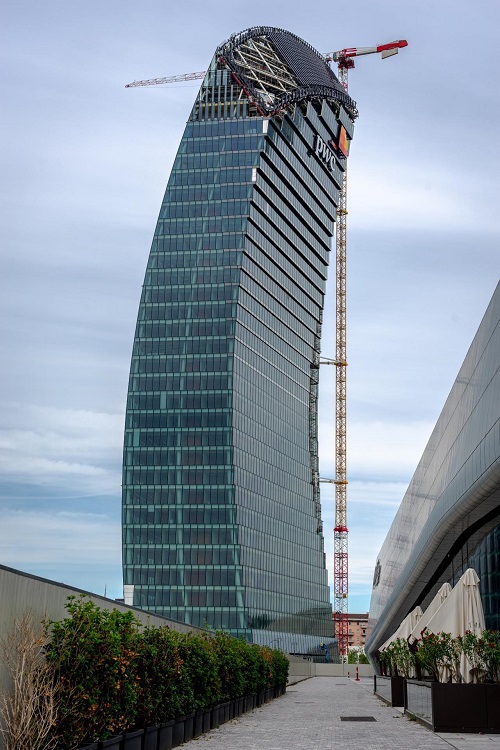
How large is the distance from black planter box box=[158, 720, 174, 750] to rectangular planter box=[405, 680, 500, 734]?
8.11m

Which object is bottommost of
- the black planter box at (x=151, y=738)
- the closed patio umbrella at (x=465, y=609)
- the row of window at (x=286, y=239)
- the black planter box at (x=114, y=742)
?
the black planter box at (x=151, y=738)

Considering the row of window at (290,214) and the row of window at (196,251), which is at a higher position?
the row of window at (290,214)

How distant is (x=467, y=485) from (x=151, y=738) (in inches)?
535

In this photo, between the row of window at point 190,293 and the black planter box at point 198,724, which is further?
the row of window at point 190,293

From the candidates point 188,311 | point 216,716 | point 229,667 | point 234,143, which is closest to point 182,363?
point 188,311

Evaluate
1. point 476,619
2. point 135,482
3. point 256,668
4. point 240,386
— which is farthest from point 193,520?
point 476,619

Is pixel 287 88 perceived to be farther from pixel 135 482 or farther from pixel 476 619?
pixel 476 619

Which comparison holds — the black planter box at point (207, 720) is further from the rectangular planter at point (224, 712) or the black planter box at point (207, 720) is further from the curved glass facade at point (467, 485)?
the curved glass facade at point (467, 485)

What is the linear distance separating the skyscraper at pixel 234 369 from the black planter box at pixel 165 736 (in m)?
117

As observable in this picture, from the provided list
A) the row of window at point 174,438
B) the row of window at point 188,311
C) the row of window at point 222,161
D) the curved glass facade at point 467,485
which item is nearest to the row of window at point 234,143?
the row of window at point 222,161

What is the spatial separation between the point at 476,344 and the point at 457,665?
1252 centimetres

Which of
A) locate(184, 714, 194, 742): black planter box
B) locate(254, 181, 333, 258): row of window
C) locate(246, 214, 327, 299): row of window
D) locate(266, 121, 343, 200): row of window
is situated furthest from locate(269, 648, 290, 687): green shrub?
locate(266, 121, 343, 200): row of window

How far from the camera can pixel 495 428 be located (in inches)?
1039

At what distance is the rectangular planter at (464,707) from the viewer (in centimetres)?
2581
